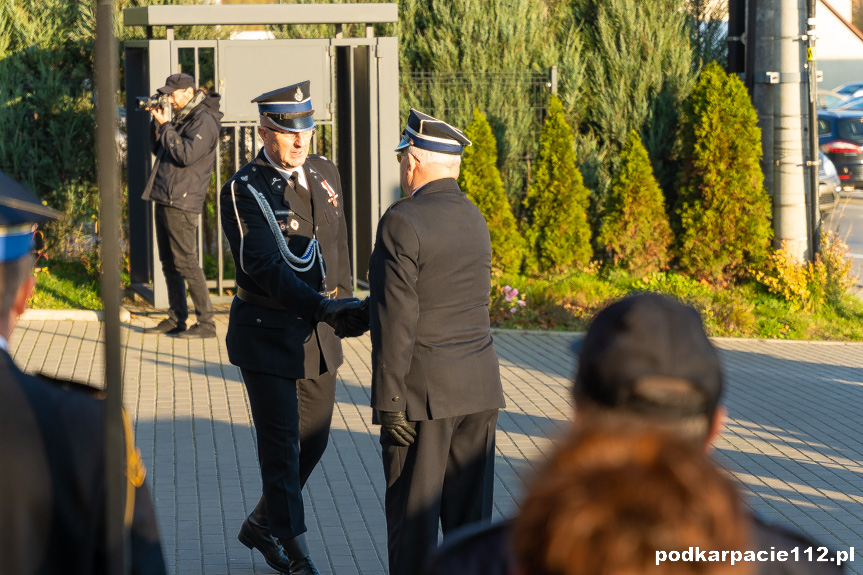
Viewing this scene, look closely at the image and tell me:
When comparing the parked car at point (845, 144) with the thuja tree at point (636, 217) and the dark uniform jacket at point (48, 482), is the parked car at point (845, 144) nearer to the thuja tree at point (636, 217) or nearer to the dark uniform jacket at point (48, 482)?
the thuja tree at point (636, 217)

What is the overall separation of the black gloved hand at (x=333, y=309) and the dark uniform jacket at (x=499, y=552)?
246 cm

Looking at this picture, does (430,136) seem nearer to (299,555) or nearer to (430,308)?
(430,308)

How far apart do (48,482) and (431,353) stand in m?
2.32

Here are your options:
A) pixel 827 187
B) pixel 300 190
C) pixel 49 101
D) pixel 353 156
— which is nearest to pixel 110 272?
→ pixel 300 190

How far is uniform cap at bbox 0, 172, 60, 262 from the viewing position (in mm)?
1824

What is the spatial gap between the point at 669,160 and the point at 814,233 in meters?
1.86

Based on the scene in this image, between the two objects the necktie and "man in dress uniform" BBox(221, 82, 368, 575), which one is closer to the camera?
"man in dress uniform" BBox(221, 82, 368, 575)

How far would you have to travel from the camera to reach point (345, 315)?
13.7ft

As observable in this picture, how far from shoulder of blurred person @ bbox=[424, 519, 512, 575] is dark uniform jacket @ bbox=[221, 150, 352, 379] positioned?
8.70 ft

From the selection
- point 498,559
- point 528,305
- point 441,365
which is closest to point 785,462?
point 441,365

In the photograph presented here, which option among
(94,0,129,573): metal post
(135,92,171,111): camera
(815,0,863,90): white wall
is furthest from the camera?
(815,0,863,90): white wall

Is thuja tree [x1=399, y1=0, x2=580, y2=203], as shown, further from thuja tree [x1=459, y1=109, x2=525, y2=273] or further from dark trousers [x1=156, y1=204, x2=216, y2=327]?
dark trousers [x1=156, y1=204, x2=216, y2=327]

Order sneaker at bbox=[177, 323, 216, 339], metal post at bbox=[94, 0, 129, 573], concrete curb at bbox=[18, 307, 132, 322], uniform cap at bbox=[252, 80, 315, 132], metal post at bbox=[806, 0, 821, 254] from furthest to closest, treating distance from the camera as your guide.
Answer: metal post at bbox=[806, 0, 821, 254], concrete curb at bbox=[18, 307, 132, 322], sneaker at bbox=[177, 323, 216, 339], uniform cap at bbox=[252, 80, 315, 132], metal post at bbox=[94, 0, 129, 573]

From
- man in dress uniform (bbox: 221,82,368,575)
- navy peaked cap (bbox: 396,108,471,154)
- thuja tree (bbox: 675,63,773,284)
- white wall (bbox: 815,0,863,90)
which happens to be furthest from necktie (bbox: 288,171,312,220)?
white wall (bbox: 815,0,863,90)
